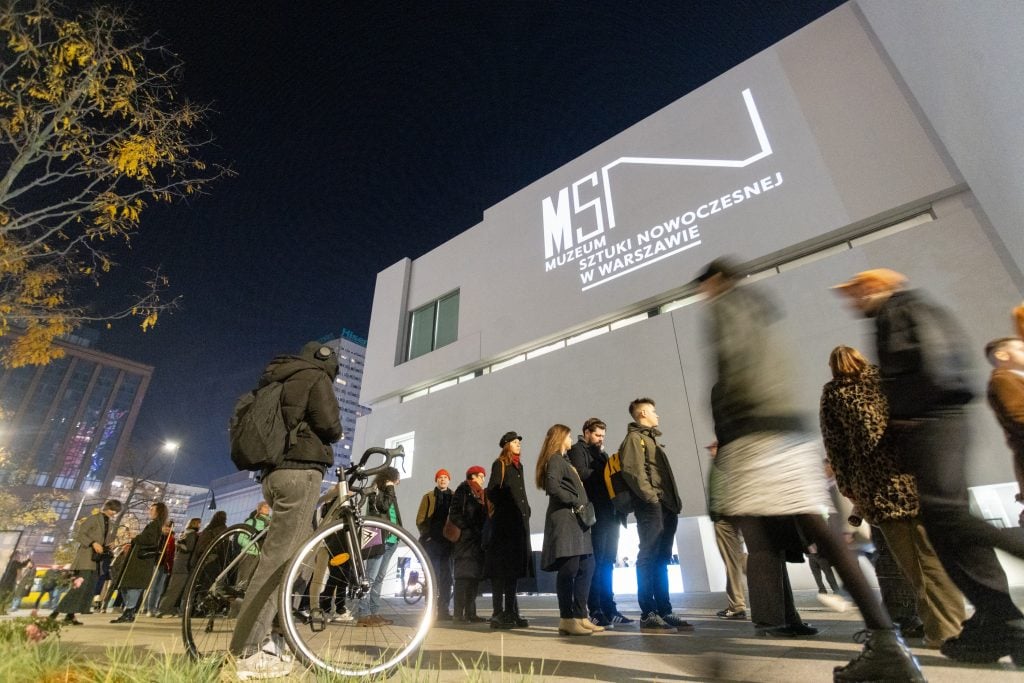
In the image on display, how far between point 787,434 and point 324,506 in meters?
2.68

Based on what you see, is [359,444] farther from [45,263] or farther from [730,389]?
[730,389]

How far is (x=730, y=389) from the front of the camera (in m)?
1.95

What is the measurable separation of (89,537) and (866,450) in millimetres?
9676

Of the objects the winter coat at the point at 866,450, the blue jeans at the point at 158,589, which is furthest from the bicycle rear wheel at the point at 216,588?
the blue jeans at the point at 158,589

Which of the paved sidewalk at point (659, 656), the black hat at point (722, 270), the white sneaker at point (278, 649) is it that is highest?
the black hat at point (722, 270)

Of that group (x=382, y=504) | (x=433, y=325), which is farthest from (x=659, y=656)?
(x=433, y=325)

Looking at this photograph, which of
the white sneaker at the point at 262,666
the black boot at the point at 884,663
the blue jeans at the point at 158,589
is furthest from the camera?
the blue jeans at the point at 158,589

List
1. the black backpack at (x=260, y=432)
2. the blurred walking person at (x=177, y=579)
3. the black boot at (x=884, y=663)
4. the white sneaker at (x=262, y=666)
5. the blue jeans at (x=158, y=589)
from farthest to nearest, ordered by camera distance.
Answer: the blue jeans at (x=158, y=589)
the blurred walking person at (x=177, y=579)
the black backpack at (x=260, y=432)
the white sneaker at (x=262, y=666)
the black boot at (x=884, y=663)

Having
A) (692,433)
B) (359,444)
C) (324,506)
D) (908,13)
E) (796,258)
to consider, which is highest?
(908,13)

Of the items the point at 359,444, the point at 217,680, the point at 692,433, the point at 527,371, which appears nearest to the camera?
the point at 217,680

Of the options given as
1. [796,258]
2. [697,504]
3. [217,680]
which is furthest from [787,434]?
[796,258]

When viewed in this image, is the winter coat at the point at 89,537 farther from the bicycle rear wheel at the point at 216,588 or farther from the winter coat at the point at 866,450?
the winter coat at the point at 866,450

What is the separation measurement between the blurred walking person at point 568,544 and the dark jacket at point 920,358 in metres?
Answer: 2.52

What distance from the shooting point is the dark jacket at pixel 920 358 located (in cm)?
207
